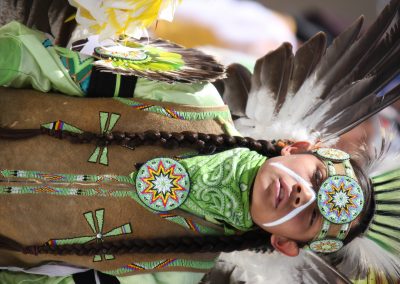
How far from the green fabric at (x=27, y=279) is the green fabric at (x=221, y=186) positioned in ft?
1.25

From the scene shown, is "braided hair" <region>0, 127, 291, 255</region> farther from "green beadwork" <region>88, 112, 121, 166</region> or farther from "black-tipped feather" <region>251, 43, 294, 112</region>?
"black-tipped feather" <region>251, 43, 294, 112</region>

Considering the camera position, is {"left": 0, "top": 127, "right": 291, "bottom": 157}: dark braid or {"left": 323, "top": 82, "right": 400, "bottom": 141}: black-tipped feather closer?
{"left": 0, "top": 127, "right": 291, "bottom": 157}: dark braid

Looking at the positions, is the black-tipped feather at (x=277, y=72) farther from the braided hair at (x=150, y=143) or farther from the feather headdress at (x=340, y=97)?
the braided hair at (x=150, y=143)

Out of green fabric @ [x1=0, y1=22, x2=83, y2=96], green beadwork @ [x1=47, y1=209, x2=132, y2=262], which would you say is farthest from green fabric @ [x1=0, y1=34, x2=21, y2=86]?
green beadwork @ [x1=47, y1=209, x2=132, y2=262]

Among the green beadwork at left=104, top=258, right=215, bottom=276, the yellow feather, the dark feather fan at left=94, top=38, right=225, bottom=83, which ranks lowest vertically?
the green beadwork at left=104, top=258, right=215, bottom=276

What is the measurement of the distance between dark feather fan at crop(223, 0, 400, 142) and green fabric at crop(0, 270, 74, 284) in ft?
2.30

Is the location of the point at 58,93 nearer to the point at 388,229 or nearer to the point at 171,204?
the point at 171,204

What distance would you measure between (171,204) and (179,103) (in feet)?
0.87

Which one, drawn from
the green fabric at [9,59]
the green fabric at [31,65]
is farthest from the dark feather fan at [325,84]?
the green fabric at [9,59]

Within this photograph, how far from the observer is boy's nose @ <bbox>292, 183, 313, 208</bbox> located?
1.31 metres

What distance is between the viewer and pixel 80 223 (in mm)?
1360

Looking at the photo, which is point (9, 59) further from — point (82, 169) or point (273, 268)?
point (273, 268)

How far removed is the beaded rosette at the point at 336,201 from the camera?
4.31 feet

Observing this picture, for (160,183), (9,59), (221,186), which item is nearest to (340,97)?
(221,186)
